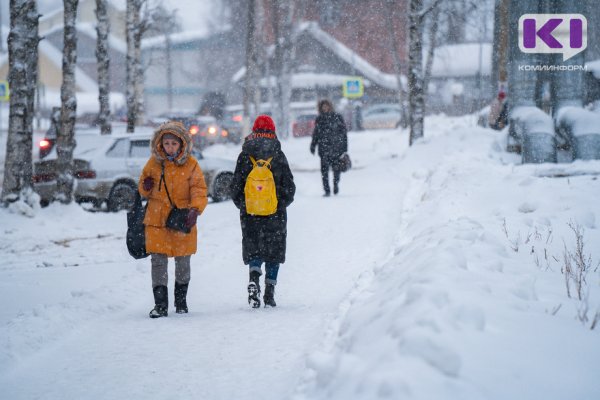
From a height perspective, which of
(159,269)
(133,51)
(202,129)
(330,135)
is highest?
(133,51)

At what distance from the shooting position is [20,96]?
36.0ft

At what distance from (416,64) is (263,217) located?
48.1 ft

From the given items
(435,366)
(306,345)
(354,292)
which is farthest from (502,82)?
(435,366)

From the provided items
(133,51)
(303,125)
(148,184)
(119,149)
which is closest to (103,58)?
(133,51)

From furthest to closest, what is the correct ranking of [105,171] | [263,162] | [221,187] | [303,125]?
[303,125]
[221,187]
[105,171]
[263,162]

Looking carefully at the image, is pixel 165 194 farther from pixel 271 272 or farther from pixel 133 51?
pixel 133 51

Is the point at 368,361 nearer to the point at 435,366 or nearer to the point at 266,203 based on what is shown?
the point at 435,366

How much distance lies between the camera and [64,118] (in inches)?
466

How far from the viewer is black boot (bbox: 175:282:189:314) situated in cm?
584

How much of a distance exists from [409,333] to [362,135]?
1245 inches

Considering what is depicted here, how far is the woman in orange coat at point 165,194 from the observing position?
562 cm

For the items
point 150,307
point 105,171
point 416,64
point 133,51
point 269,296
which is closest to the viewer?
point 269,296

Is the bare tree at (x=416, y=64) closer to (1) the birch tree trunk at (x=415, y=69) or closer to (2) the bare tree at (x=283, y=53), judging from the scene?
(1) the birch tree trunk at (x=415, y=69)

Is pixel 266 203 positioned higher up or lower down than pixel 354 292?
higher up
